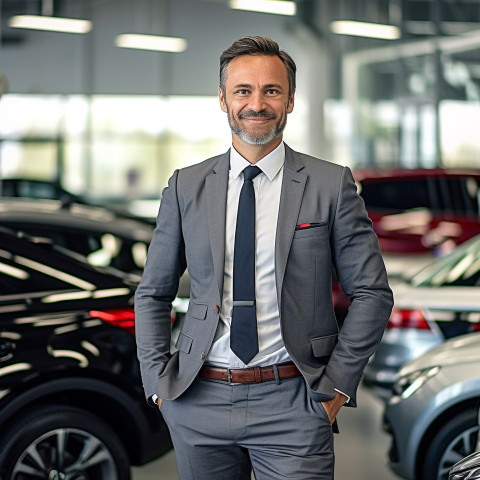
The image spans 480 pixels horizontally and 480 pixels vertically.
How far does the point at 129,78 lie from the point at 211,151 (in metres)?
1.72

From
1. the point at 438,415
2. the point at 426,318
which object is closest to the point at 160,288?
the point at 438,415

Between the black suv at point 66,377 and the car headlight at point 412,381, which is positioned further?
the car headlight at point 412,381

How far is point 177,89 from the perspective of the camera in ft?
47.8

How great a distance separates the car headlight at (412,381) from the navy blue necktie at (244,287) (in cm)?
176

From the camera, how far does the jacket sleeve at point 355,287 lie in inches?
93.6

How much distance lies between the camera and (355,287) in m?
2.43

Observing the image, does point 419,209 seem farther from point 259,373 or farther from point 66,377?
point 259,373

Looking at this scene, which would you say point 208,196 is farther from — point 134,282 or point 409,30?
point 409,30

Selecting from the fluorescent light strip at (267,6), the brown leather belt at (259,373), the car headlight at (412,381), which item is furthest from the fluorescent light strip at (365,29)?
the brown leather belt at (259,373)

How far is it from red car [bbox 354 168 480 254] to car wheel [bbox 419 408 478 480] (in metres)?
5.18

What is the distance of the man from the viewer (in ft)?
7.70

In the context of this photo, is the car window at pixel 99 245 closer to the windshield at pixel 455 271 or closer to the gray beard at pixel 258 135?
the windshield at pixel 455 271

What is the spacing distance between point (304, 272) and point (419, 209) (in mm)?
7544

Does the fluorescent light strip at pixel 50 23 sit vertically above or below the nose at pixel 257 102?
above
